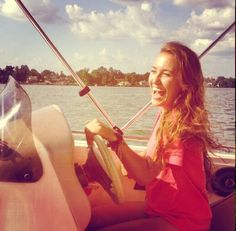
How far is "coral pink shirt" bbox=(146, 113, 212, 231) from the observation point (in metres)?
1.11

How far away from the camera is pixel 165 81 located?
125cm

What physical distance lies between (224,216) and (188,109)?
471mm

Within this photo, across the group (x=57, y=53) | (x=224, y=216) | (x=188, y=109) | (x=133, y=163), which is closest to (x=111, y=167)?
(x=133, y=163)

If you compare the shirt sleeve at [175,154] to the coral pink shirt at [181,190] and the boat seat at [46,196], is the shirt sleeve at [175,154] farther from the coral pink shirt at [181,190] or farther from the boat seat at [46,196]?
the boat seat at [46,196]

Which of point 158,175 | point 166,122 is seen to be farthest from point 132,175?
point 166,122

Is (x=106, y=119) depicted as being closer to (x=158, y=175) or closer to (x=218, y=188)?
(x=218, y=188)

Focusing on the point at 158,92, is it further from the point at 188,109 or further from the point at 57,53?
the point at 57,53

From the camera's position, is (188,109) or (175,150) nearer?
(175,150)

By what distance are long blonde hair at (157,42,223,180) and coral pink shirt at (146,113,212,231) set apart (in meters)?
0.05

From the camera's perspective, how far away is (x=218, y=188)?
68.4 inches

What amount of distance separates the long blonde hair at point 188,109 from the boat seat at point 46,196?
14.8 inches

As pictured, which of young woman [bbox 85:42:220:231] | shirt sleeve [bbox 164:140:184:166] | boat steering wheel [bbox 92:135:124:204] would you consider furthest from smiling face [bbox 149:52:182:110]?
boat steering wheel [bbox 92:135:124:204]

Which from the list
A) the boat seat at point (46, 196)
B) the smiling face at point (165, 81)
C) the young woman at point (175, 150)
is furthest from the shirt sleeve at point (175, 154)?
the boat seat at point (46, 196)

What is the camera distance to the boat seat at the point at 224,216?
1392 mm
